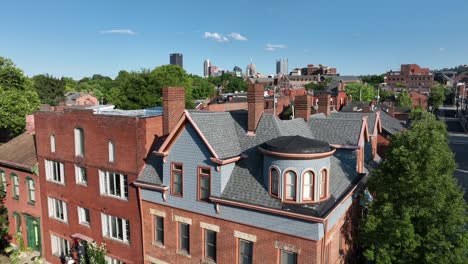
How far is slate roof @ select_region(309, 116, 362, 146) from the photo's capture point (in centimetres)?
1916

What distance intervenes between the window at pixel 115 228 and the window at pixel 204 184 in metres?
6.39

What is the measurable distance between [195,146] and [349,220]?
9.19 m

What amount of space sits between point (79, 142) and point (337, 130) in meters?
16.5

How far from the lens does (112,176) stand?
20.6 meters

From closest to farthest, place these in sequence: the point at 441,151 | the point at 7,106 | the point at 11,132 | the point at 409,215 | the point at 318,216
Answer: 1. the point at 318,216
2. the point at 409,215
3. the point at 441,151
4. the point at 7,106
5. the point at 11,132

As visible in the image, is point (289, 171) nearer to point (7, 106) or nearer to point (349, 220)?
point (349, 220)

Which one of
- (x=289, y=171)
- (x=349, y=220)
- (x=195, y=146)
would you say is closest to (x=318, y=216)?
(x=289, y=171)

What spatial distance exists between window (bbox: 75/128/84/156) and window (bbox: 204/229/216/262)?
419 inches

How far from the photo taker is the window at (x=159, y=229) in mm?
18641

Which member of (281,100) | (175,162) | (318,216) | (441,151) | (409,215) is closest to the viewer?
(318,216)

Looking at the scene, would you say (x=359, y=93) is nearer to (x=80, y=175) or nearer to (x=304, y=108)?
(x=304, y=108)

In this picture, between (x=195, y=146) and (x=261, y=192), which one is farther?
(x=195, y=146)

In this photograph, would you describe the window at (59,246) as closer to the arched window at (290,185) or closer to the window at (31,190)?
the window at (31,190)

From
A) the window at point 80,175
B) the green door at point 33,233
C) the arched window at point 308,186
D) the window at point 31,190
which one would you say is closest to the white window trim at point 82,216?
the window at point 80,175
